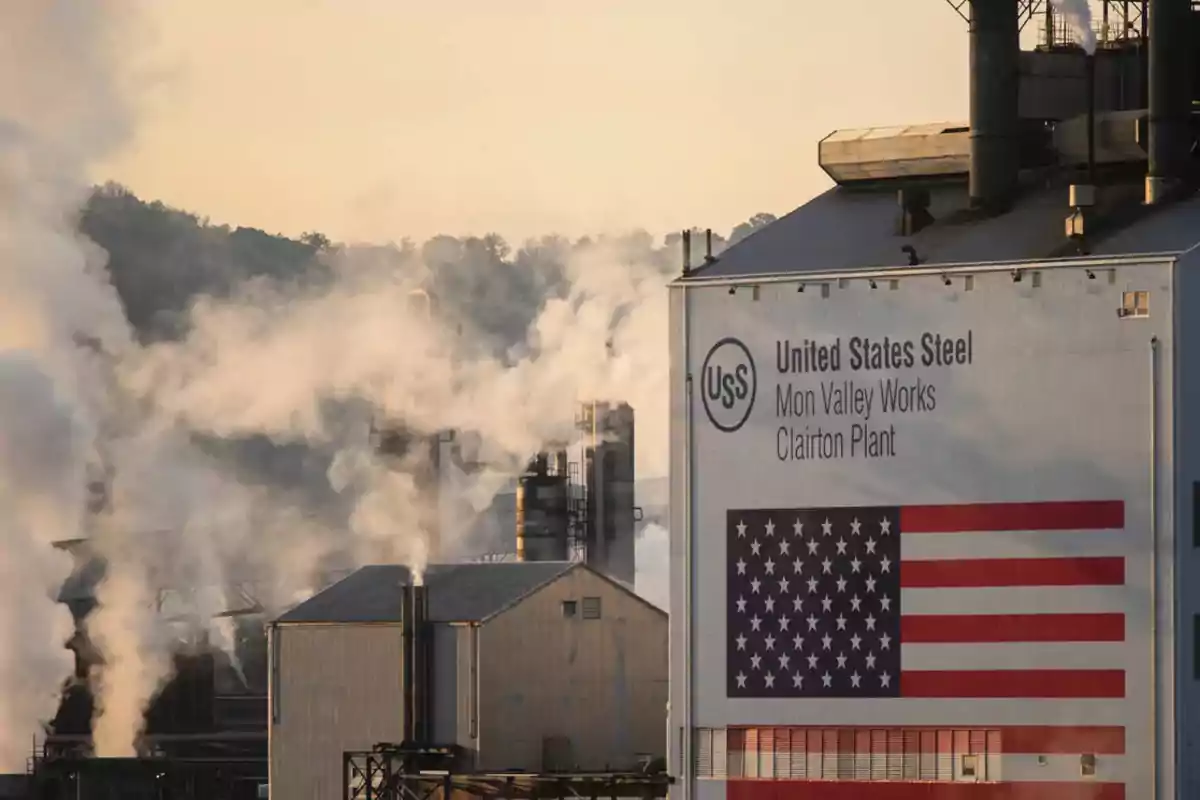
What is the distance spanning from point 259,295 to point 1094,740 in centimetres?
4828

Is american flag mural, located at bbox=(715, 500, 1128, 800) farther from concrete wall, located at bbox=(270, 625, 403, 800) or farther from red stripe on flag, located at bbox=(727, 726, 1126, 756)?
concrete wall, located at bbox=(270, 625, 403, 800)

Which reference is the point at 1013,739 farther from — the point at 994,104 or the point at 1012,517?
the point at 994,104

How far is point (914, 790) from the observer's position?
53.3 meters

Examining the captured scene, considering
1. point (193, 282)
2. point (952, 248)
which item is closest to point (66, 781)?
point (193, 282)

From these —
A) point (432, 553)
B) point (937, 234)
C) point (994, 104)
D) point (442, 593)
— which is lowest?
point (442, 593)

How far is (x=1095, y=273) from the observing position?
51.8 m

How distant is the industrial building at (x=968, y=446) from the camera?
51156 millimetres

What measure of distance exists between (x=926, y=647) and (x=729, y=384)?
6.47 m

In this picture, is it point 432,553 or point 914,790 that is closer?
point 914,790

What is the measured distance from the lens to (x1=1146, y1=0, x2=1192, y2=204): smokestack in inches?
2121

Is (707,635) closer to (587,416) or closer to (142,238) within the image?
(587,416)

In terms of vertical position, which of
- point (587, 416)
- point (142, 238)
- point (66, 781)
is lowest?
point (66, 781)

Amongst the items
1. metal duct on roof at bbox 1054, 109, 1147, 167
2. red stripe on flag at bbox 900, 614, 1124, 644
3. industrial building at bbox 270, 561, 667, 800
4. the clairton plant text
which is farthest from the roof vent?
industrial building at bbox 270, 561, 667, 800

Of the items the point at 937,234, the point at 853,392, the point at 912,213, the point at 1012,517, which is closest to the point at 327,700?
the point at 853,392
